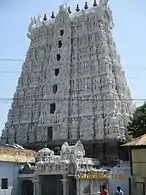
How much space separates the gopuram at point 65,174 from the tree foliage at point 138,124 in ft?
25.4

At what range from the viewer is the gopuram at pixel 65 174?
121 feet

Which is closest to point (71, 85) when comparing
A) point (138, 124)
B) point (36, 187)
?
point (138, 124)

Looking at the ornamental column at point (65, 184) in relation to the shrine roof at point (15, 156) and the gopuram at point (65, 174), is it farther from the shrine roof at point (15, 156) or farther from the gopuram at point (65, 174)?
the shrine roof at point (15, 156)

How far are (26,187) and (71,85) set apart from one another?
645 inches

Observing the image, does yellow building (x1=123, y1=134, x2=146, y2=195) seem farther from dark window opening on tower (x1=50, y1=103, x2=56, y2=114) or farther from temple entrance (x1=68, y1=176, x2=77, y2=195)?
dark window opening on tower (x1=50, y1=103, x2=56, y2=114)

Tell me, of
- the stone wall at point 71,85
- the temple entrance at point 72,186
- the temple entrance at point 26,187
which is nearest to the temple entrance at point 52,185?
the temple entrance at point 26,187

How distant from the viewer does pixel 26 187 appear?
41594 millimetres

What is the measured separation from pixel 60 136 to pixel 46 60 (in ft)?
38.2

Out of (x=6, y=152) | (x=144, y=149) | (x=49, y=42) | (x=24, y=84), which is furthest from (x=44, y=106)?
(x=144, y=149)

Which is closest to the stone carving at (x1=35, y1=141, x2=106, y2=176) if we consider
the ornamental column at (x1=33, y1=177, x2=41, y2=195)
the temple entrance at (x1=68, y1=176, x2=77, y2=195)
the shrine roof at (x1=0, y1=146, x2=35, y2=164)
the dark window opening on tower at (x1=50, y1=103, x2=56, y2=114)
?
the ornamental column at (x1=33, y1=177, x2=41, y2=195)

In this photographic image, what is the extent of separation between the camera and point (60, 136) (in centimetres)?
5153

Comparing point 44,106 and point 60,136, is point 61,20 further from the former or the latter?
point 60,136

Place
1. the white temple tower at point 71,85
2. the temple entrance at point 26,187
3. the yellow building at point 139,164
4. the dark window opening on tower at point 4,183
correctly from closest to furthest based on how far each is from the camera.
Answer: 1. the yellow building at point 139,164
2. the dark window opening on tower at point 4,183
3. the temple entrance at point 26,187
4. the white temple tower at point 71,85

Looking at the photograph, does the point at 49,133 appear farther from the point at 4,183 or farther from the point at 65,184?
the point at 65,184
